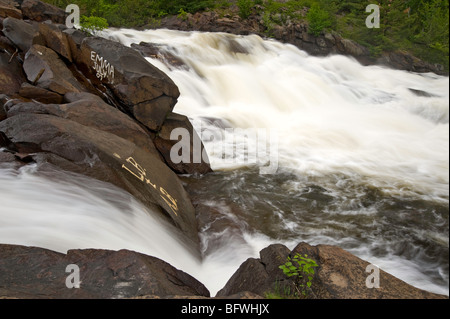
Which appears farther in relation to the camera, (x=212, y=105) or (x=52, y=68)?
(x=212, y=105)

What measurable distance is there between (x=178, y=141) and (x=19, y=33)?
343cm

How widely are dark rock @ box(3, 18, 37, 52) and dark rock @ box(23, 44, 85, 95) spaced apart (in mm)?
167

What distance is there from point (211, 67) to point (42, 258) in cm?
995

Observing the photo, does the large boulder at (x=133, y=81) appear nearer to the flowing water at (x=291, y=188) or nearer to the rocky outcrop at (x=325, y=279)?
the flowing water at (x=291, y=188)

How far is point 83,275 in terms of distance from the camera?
236cm

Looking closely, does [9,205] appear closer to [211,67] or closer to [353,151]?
[353,151]

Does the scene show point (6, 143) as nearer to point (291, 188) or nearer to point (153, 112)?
point (153, 112)

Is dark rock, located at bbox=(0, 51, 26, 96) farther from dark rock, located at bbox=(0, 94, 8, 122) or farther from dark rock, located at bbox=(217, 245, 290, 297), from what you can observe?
dark rock, located at bbox=(217, 245, 290, 297)

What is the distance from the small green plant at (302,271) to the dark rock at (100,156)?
2069 mm

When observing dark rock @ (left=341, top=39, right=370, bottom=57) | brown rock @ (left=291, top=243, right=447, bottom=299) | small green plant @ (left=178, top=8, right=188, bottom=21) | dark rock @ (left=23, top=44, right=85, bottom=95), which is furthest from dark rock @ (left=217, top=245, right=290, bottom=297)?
small green plant @ (left=178, top=8, right=188, bottom=21)

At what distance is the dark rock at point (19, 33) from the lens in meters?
6.33

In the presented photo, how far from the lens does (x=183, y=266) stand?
3844 millimetres

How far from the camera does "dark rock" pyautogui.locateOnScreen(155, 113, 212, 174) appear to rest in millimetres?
6484
